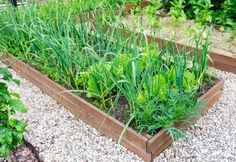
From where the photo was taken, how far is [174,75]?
2156mm

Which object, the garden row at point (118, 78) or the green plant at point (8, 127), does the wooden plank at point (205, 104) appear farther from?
the green plant at point (8, 127)

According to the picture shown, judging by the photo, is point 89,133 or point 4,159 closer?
point 4,159

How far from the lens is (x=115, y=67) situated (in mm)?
2162

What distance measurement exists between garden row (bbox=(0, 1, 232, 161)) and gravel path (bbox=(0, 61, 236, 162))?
0.07 metres

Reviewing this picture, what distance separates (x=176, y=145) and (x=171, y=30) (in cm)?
181

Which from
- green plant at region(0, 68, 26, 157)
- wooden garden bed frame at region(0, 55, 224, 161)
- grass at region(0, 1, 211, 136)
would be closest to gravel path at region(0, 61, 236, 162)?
wooden garden bed frame at region(0, 55, 224, 161)

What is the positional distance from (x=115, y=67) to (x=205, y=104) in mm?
738

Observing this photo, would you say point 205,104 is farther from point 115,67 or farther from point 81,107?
point 81,107

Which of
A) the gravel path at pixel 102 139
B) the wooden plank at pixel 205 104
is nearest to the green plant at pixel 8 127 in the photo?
the gravel path at pixel 102 139

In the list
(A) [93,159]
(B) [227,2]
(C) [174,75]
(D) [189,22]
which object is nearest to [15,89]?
(A) [93,159]

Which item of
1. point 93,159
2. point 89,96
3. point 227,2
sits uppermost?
point 227,2

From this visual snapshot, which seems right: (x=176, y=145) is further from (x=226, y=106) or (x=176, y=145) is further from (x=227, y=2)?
(x=227, y=2)

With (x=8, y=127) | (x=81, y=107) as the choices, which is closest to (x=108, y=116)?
(x=81, y=107)

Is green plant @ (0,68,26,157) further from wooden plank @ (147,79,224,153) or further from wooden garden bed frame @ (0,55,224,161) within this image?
wooden plank @ (147,79,224,153)
